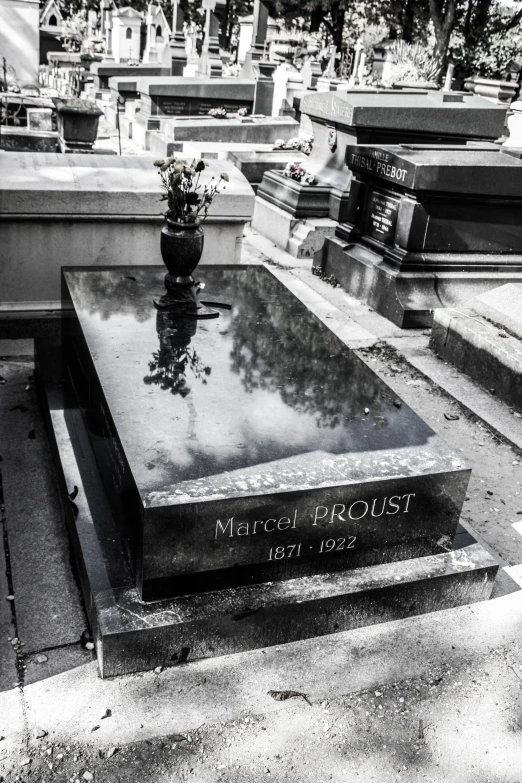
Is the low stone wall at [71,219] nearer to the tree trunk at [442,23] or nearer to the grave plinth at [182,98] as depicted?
the grave plinth at [182,98]

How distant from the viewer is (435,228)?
8.04 metres

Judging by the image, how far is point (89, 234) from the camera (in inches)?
259

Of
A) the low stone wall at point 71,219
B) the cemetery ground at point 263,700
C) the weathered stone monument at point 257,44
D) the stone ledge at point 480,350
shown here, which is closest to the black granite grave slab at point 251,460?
the cemetery ground at point 263,700

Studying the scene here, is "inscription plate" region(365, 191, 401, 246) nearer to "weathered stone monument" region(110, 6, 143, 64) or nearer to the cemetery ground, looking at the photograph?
the cemetery ground

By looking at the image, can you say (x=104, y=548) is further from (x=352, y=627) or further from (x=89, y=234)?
(x=89, y=234)

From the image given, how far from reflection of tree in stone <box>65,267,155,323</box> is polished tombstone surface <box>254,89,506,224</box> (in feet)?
15.6

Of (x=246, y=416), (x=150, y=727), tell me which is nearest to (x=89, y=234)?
(x=246, y=416)

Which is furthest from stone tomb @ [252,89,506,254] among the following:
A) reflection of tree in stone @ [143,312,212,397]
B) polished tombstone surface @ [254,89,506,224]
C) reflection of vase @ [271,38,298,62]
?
reflection of vase @ [271,38,298,62]

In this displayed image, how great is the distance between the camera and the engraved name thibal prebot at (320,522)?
332cm

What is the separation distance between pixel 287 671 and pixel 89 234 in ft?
14.9

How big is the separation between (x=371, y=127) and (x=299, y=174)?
1230 mm

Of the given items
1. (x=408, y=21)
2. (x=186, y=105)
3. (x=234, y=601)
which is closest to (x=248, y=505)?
(x=234, y=601)

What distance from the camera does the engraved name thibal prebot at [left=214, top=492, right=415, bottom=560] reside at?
10.9 ft

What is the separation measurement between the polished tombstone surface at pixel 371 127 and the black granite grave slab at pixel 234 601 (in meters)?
6.89
